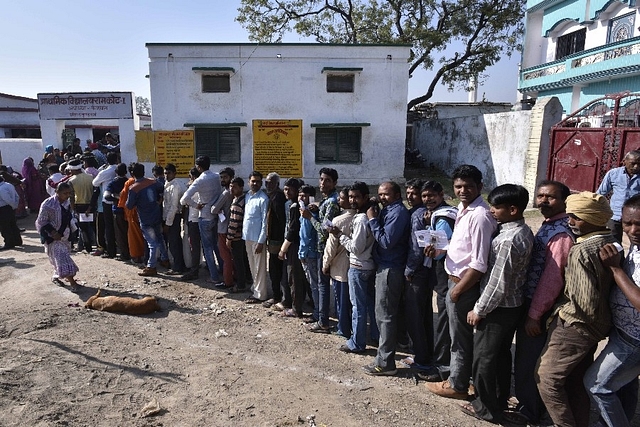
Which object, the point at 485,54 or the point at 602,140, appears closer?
the point at 602,140

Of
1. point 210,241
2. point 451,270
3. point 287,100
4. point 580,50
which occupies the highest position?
point 580,50

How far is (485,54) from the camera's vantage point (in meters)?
20.2

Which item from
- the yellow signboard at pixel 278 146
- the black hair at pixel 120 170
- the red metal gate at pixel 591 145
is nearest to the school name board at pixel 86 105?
the yellow signboard at pixel 278 146

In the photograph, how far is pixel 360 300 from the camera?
4.05 m

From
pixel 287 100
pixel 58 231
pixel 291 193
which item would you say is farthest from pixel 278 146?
pixel 291 193

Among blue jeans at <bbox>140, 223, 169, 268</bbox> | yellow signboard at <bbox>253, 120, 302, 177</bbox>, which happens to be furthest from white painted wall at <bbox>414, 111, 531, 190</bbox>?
blue jeans at <bbox>140, 223, 169, 268</bbox>

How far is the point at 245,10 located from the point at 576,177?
16.5 meters

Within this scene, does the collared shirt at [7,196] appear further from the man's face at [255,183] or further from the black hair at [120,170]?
the man's face at [255,183]

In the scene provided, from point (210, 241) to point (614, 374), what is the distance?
4.82m

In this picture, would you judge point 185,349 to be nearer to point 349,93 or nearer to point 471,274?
point 471,274

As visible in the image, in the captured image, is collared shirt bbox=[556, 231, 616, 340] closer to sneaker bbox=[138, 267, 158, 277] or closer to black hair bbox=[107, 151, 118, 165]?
sneaker bbox=[138, 267, 158, 277]

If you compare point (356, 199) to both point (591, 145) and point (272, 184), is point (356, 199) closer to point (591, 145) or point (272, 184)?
point (272, 184)

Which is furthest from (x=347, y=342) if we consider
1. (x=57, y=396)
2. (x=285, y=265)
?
(x=57, y=396)

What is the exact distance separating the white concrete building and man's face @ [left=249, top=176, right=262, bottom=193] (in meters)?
9.65
